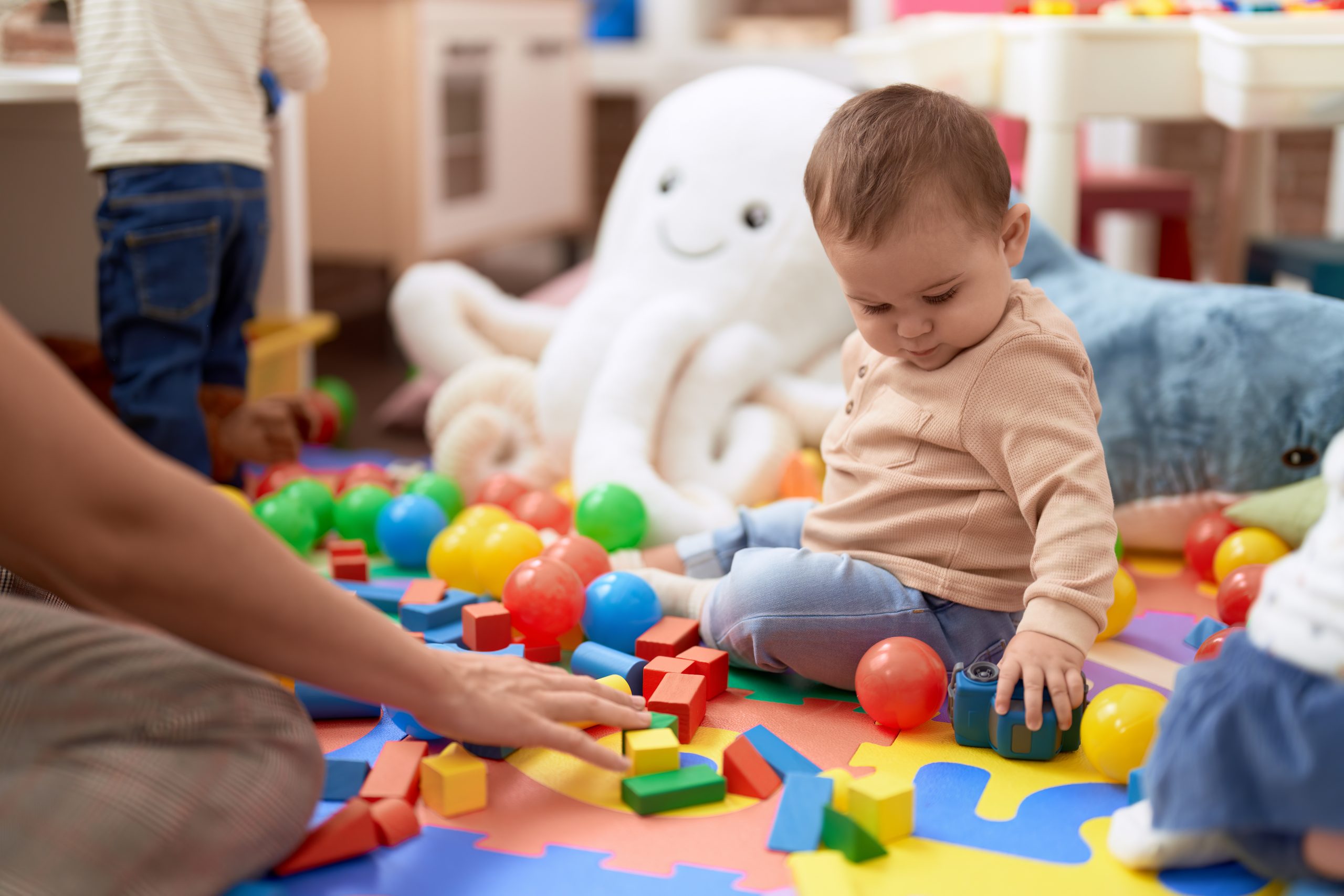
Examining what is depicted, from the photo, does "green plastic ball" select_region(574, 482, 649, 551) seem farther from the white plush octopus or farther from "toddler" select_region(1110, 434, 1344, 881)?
"toddler" select_region(1110, 434, 1344, 881)

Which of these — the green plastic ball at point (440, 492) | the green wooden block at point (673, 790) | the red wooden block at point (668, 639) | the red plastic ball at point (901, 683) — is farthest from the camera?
the green plastic ball at point (440, 492)

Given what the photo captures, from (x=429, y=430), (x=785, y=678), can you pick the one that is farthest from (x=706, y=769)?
(x=429, y=430)

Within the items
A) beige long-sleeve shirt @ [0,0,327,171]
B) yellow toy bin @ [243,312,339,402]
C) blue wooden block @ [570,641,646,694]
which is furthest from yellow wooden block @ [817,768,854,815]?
yellow toy bin @ [243,312,339,402]

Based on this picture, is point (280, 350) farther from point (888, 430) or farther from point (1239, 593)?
point (1239, 593)

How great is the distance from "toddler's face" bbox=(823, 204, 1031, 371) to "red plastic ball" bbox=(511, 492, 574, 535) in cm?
57

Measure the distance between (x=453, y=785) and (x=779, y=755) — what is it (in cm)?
25

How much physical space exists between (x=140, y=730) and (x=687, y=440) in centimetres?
92

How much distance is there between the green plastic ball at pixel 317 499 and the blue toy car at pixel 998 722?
0.86 meters

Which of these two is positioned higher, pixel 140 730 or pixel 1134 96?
pixel 1134 96

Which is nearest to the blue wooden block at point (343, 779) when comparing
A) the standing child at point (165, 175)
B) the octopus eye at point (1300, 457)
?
the standing child at point (165, 175)

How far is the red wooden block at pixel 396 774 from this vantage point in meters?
0.93

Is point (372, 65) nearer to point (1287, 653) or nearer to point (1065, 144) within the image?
point (1065, 144)

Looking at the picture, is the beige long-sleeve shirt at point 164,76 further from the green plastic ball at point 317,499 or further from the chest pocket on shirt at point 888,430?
the chest pocket on shirt at point 888,430

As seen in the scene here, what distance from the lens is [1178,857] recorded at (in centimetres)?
86
